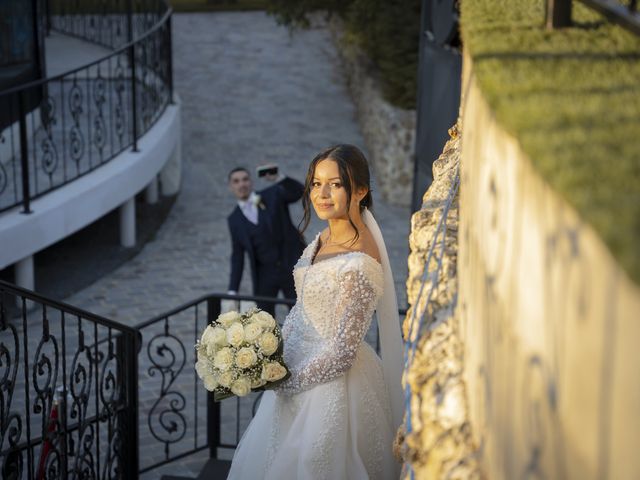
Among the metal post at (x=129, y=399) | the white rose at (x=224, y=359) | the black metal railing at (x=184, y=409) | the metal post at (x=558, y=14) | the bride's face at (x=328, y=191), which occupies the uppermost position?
the metal post at (x=558, y=14)

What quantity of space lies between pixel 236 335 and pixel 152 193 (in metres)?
9.37

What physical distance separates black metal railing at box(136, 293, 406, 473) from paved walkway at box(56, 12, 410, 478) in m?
0.24

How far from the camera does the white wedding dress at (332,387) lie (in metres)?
5.08

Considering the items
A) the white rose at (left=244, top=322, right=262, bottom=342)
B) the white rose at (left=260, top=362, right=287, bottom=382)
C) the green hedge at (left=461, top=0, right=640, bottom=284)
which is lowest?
the white rose at (left=260, top=362, right=287, bottom=382)

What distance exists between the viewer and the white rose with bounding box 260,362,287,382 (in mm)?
5055

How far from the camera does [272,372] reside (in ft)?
16.6

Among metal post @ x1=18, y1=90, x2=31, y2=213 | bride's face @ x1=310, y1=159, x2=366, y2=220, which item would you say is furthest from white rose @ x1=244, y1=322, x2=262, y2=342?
metal post @ x1=18, y1=90, x2=31, y2=213

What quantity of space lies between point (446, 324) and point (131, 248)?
945 cm

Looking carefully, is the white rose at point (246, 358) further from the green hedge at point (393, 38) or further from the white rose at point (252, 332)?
the green hedge at point (393, 38)

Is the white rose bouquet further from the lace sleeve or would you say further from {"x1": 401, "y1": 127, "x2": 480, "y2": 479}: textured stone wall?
{"x1": 401, "y1": 127, "x2": 480, "y2": 479}: textured stone wall

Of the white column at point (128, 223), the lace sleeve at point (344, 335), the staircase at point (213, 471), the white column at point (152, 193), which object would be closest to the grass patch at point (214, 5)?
the white column at point (152, 193)

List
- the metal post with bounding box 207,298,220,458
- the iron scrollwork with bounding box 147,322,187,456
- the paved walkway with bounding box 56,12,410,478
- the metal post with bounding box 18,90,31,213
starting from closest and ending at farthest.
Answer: the metal post with bounding box 207,298,220,458, the iron scrollwork with bounding box 147,322,187,456, the metal post with bounding box 18,90,31,213, the paved walkway with bounding box 56,12,410,478

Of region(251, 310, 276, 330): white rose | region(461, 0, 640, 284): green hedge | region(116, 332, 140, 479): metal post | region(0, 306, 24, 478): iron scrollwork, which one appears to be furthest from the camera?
region(116, 332, 140, 479): metal post

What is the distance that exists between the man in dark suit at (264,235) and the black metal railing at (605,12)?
18.4 ft
